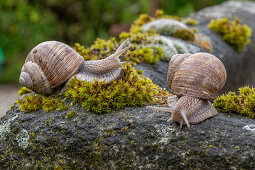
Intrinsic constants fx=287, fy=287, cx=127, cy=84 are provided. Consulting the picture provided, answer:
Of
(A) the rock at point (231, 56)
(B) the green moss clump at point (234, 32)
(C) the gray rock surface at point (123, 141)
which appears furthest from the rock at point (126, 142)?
(B) the green moss clump at point (234, 32)

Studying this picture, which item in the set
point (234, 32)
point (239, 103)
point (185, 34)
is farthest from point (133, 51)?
point (234, 32)

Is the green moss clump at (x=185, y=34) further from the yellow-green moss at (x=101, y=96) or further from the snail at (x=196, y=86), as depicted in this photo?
the snail at (x=196, y=86)

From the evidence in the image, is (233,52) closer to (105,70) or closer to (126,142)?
(105,70)

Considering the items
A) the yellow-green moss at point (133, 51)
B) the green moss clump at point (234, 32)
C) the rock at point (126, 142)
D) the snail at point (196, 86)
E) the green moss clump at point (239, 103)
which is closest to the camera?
the rock at point (126, 142)

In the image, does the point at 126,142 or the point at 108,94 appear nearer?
the point at 126,142

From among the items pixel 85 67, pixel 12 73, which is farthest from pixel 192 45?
pixel 12 73
